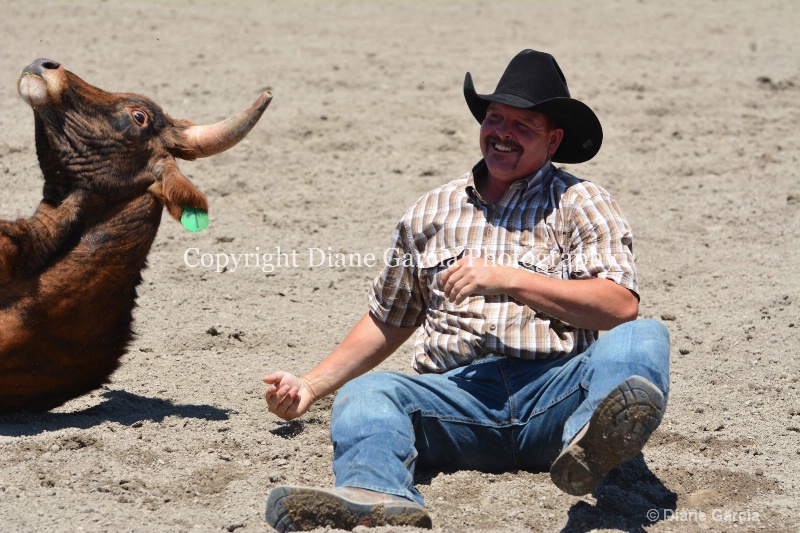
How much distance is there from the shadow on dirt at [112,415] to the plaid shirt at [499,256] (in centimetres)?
88

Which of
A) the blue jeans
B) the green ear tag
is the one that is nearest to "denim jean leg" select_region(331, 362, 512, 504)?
the blue jeans

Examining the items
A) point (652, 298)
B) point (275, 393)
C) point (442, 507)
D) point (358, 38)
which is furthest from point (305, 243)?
point (358, 38)

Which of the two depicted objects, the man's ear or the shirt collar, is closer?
the shirt collar

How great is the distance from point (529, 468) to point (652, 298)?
2.12 m

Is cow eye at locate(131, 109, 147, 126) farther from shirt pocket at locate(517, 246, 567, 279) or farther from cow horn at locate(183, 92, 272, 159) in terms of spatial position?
shirt pocket at locate(517, 246, 567, 279)

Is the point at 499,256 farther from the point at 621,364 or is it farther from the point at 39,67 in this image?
the point at 39,67

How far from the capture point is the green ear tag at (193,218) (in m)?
4.07

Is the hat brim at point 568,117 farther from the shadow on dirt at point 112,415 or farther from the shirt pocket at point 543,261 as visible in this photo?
the shadow on dirt at point 112,415

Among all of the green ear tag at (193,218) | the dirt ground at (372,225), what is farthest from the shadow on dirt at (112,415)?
the green ear tag at (193,218)

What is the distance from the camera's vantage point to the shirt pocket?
3562mm

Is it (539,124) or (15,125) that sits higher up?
(539,124)

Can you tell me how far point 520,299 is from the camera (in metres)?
3.30

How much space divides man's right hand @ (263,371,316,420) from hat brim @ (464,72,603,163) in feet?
3.88

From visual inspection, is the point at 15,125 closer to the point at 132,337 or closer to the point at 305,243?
the point at 305,243
